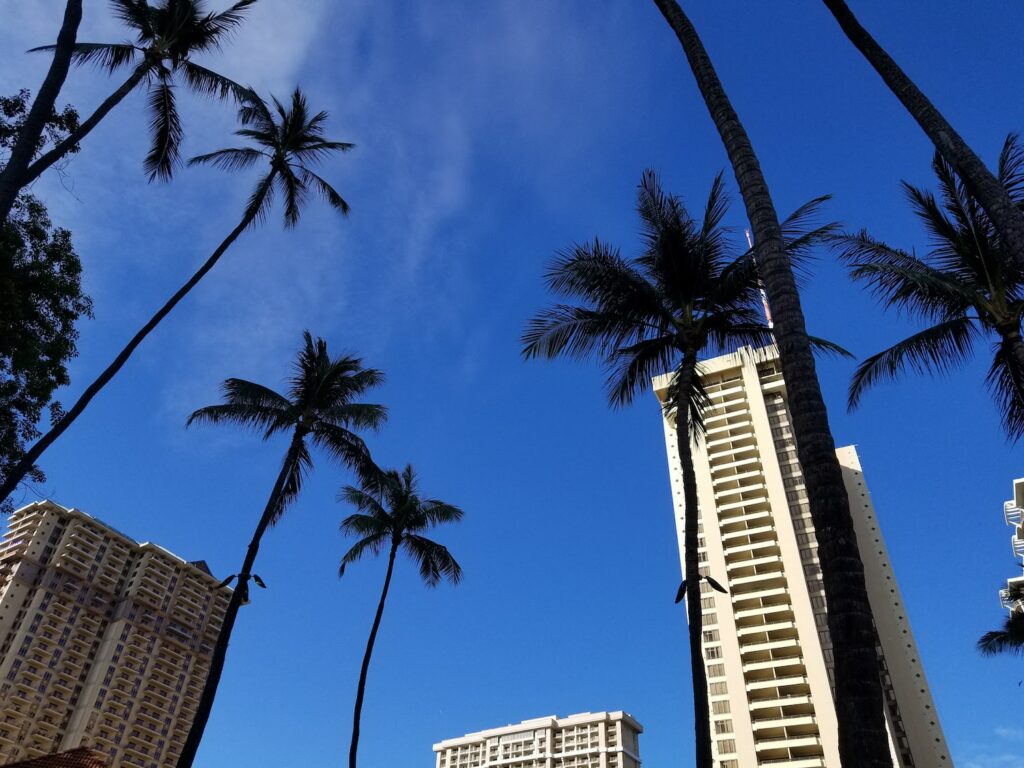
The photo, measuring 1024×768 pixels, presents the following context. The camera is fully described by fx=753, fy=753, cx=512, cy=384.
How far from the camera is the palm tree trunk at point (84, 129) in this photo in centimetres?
1409

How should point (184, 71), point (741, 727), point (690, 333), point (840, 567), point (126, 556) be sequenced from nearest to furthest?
point (840, 567), point (690, 333), point (184, 71), point (741, 727), point (126, 556)

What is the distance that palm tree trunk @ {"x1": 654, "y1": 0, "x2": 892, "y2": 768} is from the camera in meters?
5.78

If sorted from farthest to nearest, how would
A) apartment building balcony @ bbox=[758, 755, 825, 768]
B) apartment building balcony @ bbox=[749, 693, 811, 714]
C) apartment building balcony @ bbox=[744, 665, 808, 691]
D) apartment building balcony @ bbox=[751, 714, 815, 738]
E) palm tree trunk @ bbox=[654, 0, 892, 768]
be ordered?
apartment building balcony @ bbox=[744, 665, 808, 691] → apartment building balcony @ bbox=[749, 693, 811, 714] → apartment building balcony @ bbox=[751, 714, 815, 738] → apartment building balcony @ bbox=[758, 755, 825, 768] → palm tree trunk @ bbox=[654, 0, 892, 768]

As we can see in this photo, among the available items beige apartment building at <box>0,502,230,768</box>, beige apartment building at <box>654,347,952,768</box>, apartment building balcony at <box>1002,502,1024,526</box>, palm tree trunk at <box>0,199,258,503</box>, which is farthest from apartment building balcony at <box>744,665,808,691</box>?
beige apartment building at <box>0,502,230,768</box>

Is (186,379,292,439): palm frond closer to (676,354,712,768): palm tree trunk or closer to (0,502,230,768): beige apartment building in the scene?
(676,354,712,768): palm tree trunk

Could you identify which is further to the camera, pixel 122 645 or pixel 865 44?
pixel 122 645

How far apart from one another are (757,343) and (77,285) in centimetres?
1511

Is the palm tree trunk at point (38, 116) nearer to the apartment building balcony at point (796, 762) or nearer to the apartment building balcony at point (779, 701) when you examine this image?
the apartment building balcony at point (796, 762)

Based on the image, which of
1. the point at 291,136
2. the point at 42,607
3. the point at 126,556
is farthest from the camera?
the point at 126,556

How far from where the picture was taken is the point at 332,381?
23.8 m

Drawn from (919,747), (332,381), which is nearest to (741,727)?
(919,747)

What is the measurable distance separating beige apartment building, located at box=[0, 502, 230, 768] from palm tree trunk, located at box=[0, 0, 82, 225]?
10246cm

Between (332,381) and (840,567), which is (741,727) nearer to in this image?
(332,381)

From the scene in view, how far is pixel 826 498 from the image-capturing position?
686 centimetres
